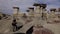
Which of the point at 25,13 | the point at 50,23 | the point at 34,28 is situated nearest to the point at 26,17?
the point at 25,13

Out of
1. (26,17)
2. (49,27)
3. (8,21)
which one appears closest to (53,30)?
(49,27)

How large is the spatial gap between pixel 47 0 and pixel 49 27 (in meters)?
0.36

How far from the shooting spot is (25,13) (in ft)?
6.50

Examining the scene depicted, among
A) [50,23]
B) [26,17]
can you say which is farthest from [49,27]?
[26,17]

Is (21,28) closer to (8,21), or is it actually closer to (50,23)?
(8,21)

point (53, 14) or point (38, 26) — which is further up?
point (53, 14)

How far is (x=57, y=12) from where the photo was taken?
193 cm

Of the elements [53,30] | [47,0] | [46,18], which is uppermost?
[47,0]

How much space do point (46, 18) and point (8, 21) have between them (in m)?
0.52

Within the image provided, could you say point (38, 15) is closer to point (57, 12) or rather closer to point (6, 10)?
point (57, 12)

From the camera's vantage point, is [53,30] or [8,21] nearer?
[53,30]

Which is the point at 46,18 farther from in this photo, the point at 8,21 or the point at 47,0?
the point at 8,21

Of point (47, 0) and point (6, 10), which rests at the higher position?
point (47, 0)

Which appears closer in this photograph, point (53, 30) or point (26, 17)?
point (53, 30)
